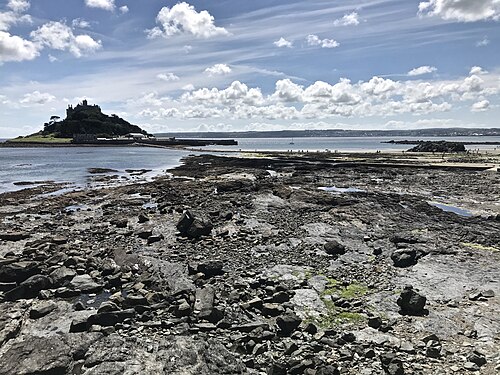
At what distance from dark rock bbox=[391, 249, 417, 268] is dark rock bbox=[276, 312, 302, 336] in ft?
29.7

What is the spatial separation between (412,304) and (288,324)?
5039 millimetres

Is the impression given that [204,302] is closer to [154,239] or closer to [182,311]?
[182,311]

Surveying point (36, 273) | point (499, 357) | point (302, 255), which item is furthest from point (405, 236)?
point (36, 273)

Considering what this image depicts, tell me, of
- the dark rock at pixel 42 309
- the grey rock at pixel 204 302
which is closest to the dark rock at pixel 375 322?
the grey rock at pixel 204 302

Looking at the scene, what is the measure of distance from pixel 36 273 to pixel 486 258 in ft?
75.5

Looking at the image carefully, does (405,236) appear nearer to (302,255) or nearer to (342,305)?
(302,255)

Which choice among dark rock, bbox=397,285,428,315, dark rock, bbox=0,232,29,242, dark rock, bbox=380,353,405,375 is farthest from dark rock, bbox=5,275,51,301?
dark rock, bbox=397,285,428,315

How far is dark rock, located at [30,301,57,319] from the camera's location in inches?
588

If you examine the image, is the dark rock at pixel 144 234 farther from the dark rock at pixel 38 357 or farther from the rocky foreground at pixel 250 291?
the dark rock at pixel 38 357

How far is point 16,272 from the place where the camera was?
18.2m

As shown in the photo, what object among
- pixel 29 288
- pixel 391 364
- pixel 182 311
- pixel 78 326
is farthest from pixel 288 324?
pixel 29 288

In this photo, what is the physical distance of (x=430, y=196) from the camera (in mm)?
44062

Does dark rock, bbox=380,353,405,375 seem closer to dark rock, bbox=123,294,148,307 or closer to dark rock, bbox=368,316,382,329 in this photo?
dark rock, bbox=368,316,382,329

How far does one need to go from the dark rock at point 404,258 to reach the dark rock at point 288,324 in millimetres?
9057
